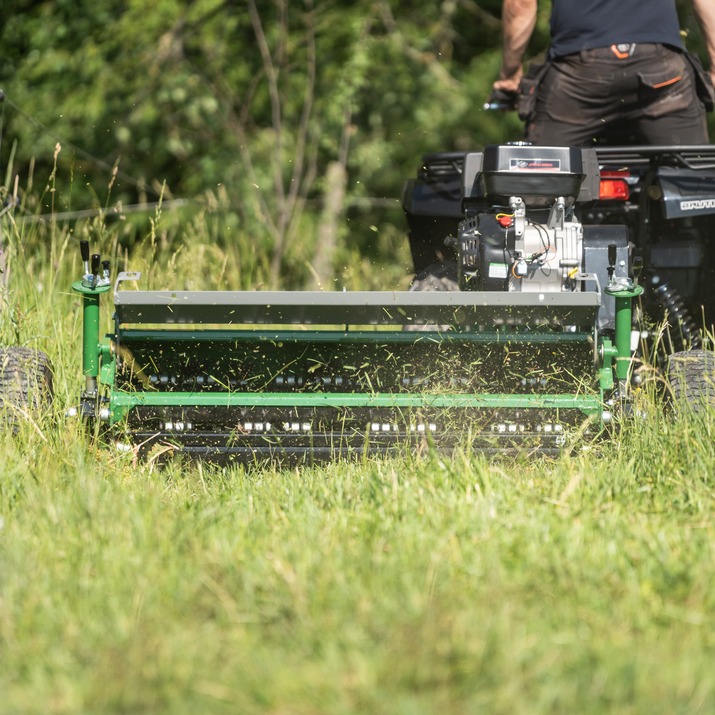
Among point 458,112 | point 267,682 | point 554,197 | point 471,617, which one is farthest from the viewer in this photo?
point 458,112

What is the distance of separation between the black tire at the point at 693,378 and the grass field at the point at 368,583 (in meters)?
0.12

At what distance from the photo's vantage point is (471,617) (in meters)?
2.42

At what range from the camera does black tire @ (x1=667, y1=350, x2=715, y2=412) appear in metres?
3.78

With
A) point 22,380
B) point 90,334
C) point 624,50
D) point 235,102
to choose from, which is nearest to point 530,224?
point 624,50

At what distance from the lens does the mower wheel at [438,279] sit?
15.5 feet

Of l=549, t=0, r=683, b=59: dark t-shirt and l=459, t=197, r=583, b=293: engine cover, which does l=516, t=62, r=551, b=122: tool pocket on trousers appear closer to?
l=549, t=0, r=683, b=59: dark t-shirt

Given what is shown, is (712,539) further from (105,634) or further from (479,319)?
(105,634)

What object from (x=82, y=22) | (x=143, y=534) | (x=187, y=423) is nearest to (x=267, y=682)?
(x=143, y=534)

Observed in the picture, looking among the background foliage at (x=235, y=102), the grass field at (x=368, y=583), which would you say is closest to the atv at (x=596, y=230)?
the grass field at (x=368, y=583)

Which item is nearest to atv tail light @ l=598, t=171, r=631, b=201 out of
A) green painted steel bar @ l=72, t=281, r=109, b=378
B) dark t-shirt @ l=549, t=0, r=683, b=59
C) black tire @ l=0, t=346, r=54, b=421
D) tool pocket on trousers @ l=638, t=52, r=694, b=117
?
tool pocket on trousers @ l=638, t=52, r=694, b=117

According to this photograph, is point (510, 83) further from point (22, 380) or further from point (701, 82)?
point (22, 380)

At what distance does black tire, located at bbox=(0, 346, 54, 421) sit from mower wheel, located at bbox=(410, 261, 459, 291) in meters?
1.50

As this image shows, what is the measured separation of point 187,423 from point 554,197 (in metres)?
1.48

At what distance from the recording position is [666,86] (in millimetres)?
4617
